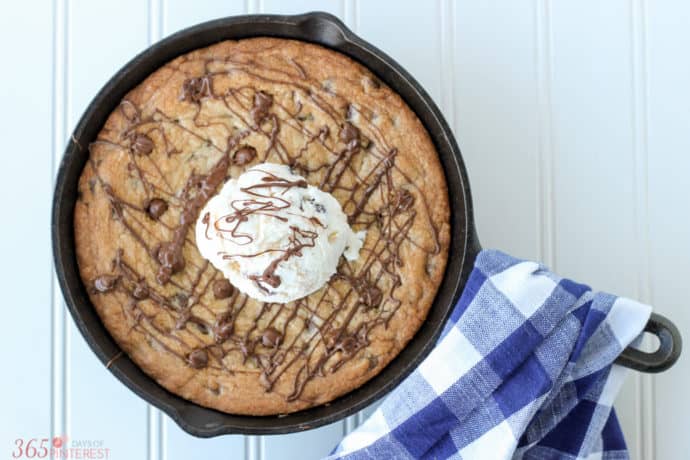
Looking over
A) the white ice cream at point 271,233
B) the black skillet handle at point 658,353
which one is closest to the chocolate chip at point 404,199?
the white ice cream at point 271,233

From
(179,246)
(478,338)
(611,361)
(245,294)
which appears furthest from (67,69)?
(611,361)

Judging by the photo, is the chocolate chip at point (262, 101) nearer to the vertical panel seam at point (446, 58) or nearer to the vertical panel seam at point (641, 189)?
the vertical panel seam at point (446, 58)

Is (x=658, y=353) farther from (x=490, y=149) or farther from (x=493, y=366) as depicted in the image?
(x=490, y=149)

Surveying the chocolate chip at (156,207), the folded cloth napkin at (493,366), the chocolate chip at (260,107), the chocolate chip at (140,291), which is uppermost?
the chocolate chip at (260,107)

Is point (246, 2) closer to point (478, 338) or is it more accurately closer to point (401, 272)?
point (401, 272)

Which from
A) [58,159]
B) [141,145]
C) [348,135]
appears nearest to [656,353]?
[348,135]

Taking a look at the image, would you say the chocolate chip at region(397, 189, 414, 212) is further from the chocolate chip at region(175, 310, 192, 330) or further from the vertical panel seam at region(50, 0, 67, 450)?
the vertical panel seam at region(50, 0, 67, 450)

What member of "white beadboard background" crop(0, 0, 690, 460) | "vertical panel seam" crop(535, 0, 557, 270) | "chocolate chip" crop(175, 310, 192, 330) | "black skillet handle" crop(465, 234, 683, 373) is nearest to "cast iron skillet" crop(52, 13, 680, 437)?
"black skillet handle" crop(465, 234, 683, 373)
